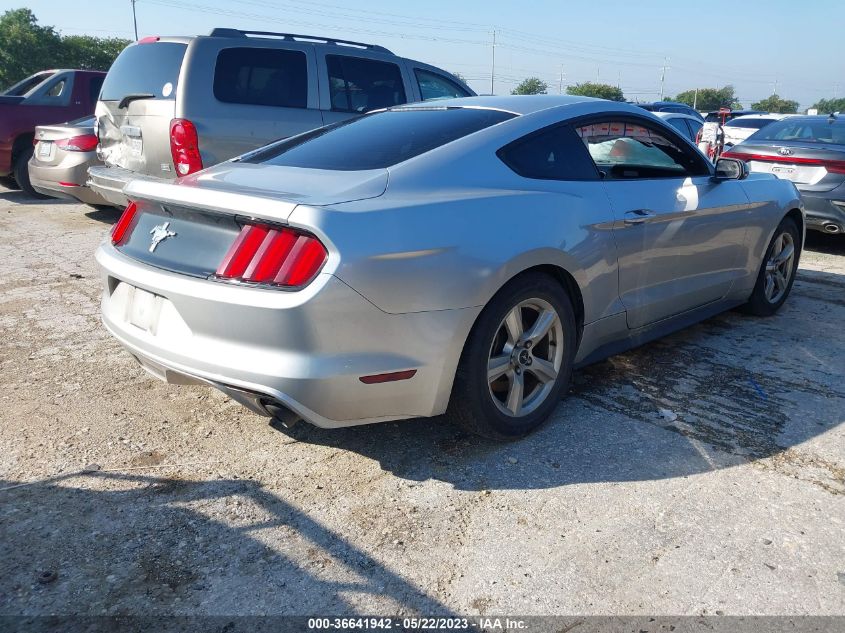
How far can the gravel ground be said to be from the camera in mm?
2334

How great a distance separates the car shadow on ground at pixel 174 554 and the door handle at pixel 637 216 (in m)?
2.09

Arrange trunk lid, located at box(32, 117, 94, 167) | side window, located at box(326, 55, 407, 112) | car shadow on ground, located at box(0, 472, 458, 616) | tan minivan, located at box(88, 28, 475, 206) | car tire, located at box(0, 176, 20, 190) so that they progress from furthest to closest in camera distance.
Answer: car tire, located at box(0, 176, 20, 190)
trunk lid, located at box(32, 117, 94, 167)
side window, located at box(326, 55, 407, 112)
tan minivan, located at box(88, 28, 475, 206)
car shadow on ground, located at box(0, 472, 458, 616)

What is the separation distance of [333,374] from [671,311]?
2.34m

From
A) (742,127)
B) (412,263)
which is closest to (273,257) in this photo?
(412,263)

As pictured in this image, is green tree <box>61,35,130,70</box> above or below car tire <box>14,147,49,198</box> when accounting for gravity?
above

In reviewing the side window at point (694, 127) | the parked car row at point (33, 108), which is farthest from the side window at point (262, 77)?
the side window at point (694, 127)

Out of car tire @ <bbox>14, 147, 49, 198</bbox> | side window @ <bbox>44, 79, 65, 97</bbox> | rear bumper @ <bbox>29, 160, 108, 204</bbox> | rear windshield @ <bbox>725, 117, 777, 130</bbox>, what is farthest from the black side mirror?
rear windshield @ <bbox>725, 117, 777, 130</bbox>

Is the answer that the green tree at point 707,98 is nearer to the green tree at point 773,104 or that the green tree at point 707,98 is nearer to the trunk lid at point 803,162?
the green tree at point 773,104

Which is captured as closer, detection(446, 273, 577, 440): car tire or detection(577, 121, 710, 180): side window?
detection(446, 273, 577, 440): car tire

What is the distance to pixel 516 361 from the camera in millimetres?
3227

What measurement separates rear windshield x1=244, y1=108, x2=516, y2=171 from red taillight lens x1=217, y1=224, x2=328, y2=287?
1.89 ft

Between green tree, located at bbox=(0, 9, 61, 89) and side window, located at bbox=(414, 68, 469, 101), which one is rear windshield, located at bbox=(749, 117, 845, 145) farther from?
green tree, located at bbox=(0, 9, 61, 89)

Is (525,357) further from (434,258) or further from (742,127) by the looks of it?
(742,127)

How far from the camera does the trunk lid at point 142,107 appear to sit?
619cm
